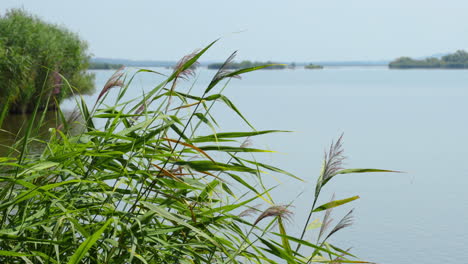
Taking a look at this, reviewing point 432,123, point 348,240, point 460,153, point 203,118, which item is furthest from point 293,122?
point 203,118

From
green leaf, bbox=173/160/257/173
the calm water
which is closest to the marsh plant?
green leaf, bbox=173/160/257/173

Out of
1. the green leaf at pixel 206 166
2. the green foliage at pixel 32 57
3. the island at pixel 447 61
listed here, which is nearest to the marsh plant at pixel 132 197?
the green leaf at pixel 206 166

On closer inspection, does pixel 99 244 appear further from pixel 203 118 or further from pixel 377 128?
pixel 377 128

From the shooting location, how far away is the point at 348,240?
5.93 meters

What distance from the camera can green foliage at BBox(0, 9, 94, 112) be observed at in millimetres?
13883

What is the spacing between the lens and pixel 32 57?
49.2ft

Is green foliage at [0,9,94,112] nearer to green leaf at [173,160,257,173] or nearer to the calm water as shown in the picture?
the calm water

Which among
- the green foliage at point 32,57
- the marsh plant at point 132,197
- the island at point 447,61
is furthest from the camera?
the island at point 447,61

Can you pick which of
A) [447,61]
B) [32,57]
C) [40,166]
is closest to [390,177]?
[40,166]

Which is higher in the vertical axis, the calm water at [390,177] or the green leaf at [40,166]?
the green leaf at [40,166]

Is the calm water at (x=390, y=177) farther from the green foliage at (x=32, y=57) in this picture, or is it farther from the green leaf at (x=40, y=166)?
the green foliage at (x=32, y=57)

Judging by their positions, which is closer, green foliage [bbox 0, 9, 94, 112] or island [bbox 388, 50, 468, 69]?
green foliage [bbox 0, 9, 94, 112]

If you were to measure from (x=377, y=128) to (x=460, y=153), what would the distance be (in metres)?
4.03

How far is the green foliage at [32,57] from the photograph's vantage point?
1388 centimetres
